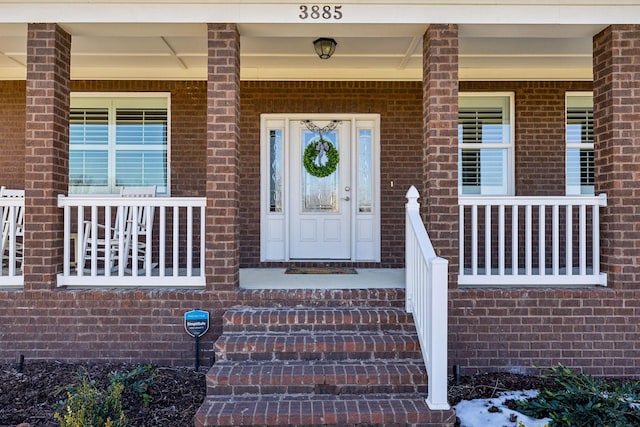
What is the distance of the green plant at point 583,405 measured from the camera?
3277 millimetres

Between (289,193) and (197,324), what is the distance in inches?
110

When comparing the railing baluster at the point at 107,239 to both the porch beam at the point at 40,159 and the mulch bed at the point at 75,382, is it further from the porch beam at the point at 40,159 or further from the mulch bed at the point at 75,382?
the mulch bed at the point at 75,382

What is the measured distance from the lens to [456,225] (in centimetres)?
446

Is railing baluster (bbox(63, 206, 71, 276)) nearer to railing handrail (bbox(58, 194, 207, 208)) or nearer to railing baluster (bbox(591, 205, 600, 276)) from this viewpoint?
railing handrail (bbox(58, 194, 207, 208))

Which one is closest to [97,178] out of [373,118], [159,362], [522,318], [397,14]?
[159,362]

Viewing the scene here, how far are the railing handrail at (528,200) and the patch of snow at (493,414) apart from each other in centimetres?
169

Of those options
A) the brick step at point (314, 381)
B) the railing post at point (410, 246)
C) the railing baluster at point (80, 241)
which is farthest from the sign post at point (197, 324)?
the railing post at point (410, 246)

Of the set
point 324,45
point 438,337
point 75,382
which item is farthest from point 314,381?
point 324,45

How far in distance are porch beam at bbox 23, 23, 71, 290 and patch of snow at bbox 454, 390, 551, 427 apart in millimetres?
3826

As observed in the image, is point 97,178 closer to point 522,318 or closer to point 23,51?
point 23,51

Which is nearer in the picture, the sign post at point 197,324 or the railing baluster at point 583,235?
the sign post at point 197,324

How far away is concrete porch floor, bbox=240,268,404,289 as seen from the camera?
4.78 m

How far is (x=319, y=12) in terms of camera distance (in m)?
4.44

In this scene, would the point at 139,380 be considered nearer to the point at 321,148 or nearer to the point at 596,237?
the point at 321,148
